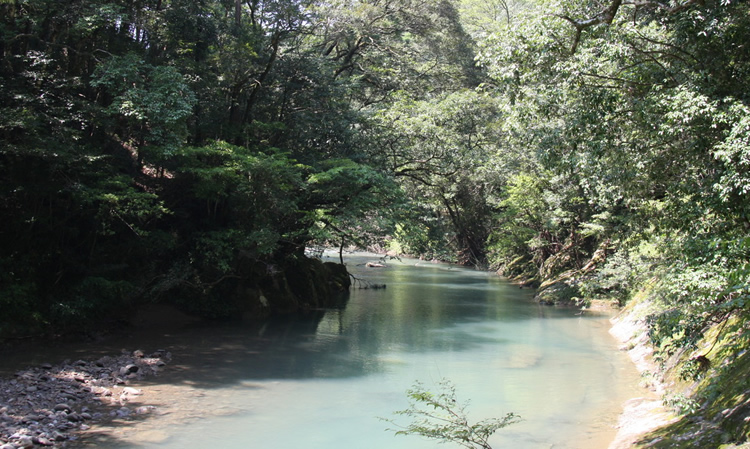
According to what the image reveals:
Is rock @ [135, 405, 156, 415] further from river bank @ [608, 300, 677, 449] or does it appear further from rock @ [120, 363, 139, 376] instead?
river bank @ [608, 300, 677, 449]

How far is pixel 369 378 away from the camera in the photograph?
34.3ft

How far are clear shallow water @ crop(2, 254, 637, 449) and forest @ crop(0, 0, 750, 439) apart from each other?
1742mm

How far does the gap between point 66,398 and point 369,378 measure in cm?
510

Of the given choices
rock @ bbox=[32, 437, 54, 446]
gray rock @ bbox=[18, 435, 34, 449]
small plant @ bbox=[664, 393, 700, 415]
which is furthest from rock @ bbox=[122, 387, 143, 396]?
small plant @ bbox=[664, 393, 700, 415]

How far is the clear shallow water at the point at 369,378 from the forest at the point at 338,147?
1.74 m

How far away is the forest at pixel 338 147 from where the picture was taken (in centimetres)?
723

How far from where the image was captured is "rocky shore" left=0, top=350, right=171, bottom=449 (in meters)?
6.78

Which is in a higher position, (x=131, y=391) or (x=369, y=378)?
(x=131, y=391)

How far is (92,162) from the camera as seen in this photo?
1191cm

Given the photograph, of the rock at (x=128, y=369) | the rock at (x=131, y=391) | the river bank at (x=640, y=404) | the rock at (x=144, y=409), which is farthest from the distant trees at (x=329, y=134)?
the rock at (x=144, y=409)

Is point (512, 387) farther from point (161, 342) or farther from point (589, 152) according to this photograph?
point (161, 342)

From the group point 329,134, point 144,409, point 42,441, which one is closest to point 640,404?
point 144,409

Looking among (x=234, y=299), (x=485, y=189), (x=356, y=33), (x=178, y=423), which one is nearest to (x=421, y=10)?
(x=356, y=33)

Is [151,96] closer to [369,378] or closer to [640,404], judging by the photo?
[369,378]
